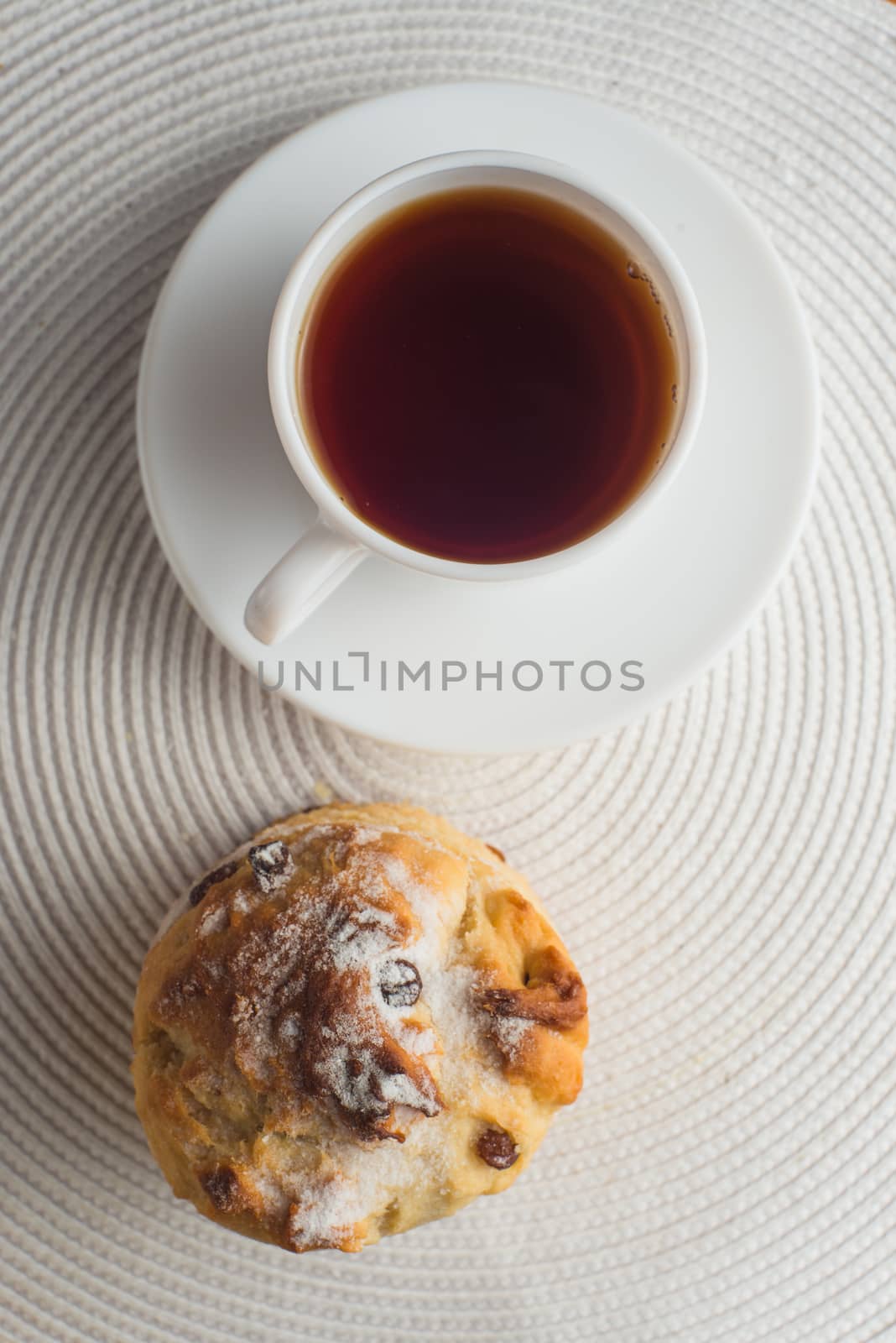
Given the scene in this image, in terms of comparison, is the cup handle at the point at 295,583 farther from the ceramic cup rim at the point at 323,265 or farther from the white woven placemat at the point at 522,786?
the white woven placemat at the point at 522,786

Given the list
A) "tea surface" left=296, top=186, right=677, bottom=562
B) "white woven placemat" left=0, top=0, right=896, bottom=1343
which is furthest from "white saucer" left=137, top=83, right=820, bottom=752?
"white woven placemat" left=0, top=0, right=896, bottom=1343

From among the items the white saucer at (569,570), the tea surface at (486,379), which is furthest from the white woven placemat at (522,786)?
the tea surface at (486,379)

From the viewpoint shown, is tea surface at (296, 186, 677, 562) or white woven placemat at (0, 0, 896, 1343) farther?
white woven placemat at (0, 0, 896, 1343)

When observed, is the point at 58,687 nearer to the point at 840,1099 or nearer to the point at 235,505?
the point at 235,505

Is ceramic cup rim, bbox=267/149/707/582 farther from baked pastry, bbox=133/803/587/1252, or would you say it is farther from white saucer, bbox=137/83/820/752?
baked pastry, bbox=133/803/587/1252

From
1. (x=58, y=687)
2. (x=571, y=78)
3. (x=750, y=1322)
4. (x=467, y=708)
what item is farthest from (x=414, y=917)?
(x=571, y=78)

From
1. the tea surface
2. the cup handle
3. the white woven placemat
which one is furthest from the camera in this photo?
the white woven placemat
